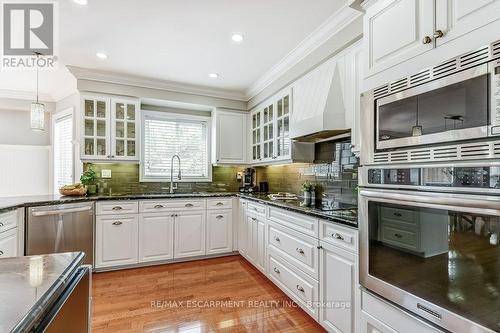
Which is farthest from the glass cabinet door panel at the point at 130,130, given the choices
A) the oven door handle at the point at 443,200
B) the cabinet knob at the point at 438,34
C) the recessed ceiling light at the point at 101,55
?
the cabinet knob at the point at 438,34

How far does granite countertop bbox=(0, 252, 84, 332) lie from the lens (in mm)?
570

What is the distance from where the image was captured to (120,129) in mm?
3740

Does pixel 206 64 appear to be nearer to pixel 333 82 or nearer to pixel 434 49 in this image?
pixel 333 82

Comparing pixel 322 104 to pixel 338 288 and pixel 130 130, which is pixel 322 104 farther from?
pixel 130 130

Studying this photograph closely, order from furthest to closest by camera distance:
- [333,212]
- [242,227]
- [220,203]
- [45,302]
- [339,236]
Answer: [220,203] < [242,227] < [333,212] < [339,236] < [45,302]

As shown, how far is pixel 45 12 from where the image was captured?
87.1 inches

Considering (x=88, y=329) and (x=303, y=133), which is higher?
(x=303, y=133)

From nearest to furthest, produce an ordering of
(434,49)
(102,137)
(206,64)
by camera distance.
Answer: (434,49)
(206,64)
(102,137)

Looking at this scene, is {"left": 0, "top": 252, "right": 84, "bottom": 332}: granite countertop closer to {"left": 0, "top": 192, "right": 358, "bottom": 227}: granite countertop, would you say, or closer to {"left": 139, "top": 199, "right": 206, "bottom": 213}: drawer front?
{"left": 0, "top": 192, "right": 358, "bottom": 227}: granite countertop

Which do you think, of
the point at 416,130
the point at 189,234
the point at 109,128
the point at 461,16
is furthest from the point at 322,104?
the point at 109,128

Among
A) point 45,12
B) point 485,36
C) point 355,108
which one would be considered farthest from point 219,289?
point 45,12

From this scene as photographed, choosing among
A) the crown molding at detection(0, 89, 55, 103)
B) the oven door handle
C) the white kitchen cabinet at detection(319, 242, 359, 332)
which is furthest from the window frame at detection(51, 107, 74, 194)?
the oven door handle

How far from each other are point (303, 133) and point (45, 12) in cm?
251

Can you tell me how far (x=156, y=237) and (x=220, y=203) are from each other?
0.99 metres
